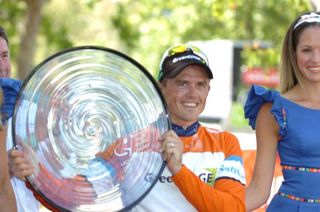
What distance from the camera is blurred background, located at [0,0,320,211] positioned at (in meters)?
13.4

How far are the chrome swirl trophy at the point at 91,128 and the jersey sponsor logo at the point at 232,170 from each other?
416mm

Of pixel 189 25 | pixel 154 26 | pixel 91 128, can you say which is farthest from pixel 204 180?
pixel 189 25

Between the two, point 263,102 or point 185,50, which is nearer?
point 185,50

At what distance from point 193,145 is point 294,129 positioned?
49 centimetres

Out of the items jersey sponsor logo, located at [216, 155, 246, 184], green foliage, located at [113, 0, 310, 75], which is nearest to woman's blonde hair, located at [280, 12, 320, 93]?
jersey sponsor logo, located at [216, 155, 246, 184]

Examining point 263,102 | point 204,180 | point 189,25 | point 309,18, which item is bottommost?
point 204,180

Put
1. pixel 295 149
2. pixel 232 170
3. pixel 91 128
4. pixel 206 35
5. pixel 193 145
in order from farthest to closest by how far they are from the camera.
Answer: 1. pixel 206 35
2. pixel 295 149
3. pixel 193 145
4. pixel 232 170
5. pixel 91 128

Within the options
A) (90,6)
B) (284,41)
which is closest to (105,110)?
(284,41)

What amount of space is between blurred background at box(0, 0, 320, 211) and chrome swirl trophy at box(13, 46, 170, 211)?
6.51m

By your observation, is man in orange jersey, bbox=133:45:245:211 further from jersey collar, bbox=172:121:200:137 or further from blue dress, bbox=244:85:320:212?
blue dress, bbox=244:85:320:212

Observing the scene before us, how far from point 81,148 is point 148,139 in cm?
24

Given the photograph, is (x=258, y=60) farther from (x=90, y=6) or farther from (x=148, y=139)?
(x=148, y=139)

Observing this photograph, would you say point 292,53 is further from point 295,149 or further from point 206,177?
point 206,177

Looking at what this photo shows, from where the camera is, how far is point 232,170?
2682 millimetres
